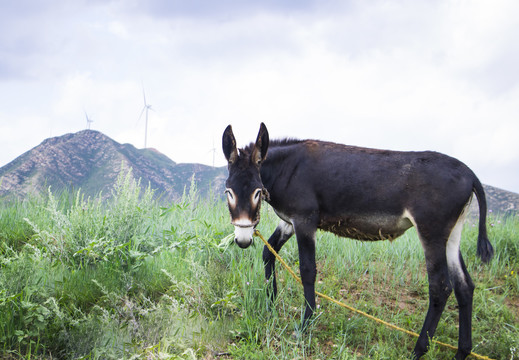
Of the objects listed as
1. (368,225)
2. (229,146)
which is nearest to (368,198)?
(368,225)

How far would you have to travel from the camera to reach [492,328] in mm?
5066

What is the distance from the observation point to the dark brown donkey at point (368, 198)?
396 cm

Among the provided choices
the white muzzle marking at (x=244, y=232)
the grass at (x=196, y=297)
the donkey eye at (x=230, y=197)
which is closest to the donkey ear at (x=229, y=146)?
the donkey eye at (x=230, y=197)

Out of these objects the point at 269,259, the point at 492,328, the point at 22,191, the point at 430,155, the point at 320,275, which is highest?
the point at 430,155

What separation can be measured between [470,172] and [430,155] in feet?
1.45

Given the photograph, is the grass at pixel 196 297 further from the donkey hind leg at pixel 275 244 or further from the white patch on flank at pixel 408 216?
the white patch on flank at pixel 408 216

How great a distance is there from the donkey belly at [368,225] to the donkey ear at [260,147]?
1004mm

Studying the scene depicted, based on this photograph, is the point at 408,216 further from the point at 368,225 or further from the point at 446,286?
the point at 446,286

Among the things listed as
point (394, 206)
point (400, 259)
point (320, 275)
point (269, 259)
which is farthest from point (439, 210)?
point (400, 259)

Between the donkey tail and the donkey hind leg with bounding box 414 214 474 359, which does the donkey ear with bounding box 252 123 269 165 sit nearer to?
the donkey hind leg with bounding box 414 214 474 359

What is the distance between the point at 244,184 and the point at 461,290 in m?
2.64

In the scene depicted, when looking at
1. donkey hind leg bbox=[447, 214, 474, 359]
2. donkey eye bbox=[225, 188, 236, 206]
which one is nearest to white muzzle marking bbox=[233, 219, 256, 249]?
donkey eye bbox=[225, 188, 236, 206]

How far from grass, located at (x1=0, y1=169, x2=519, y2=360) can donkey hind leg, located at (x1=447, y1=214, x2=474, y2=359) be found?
0.49 ft

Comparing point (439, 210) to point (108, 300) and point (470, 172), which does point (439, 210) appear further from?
point (108, 300)
